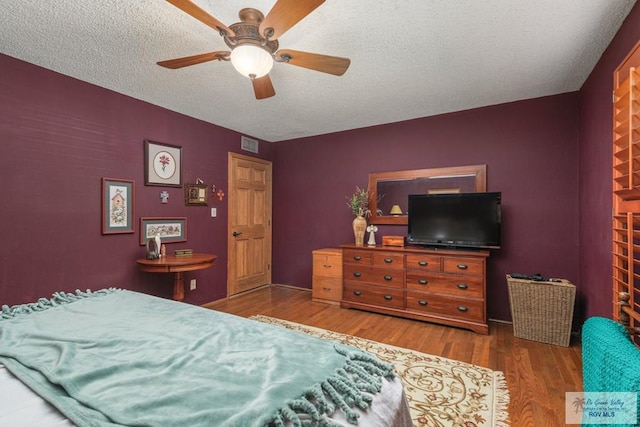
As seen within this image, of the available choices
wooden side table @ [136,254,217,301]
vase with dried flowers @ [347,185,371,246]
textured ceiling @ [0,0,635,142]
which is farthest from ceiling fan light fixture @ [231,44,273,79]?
vase with dried flowers @ [347,185,371,246]

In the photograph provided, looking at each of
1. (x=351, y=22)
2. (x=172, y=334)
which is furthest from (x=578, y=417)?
(x=351, y=22)

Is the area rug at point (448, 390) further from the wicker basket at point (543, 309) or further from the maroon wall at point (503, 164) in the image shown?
the maroon wall at point (503, 164)

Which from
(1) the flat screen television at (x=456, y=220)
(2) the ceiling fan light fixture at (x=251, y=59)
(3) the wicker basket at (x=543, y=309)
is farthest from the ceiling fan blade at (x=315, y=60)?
(3) the wicker basket at (x=543, y=309)

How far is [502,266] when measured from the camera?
3395 mm

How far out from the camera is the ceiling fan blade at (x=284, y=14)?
1.41m

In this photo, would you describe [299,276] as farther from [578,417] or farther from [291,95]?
[578,417]

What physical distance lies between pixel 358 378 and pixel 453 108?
11.4 ft

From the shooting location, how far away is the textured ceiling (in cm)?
184

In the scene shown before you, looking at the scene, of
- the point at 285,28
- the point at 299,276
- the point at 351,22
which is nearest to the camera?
the point at 285,28

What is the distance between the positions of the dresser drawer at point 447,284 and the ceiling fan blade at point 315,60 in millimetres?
2402

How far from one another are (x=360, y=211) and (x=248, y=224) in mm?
1847

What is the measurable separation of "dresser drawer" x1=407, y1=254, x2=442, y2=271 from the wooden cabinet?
3.28 feet

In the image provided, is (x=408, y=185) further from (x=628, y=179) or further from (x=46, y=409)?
(x=46, y=409)

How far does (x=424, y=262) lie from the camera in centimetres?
333
